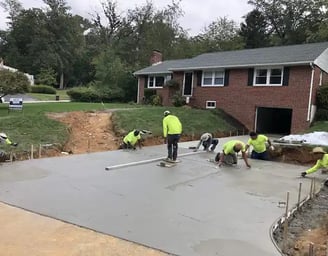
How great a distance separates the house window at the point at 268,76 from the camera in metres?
20.0

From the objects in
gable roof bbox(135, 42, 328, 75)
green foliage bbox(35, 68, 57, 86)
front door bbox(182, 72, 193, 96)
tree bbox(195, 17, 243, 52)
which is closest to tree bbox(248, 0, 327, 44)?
tree bbox(195, 17, 243, 52)

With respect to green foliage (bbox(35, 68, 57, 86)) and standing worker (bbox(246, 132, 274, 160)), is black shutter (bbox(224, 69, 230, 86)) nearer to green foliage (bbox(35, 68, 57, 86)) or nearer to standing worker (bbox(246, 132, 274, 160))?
standing worker (bbox(246, 132, 274, 160))

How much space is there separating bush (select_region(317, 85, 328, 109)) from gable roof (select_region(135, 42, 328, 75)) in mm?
1251

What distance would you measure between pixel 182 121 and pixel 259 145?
7113mm

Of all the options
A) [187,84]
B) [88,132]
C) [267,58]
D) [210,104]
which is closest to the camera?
[88,132]

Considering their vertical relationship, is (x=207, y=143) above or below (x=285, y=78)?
below

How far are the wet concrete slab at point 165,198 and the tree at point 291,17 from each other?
3587 cm

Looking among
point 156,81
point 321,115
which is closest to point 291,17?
point 156,81

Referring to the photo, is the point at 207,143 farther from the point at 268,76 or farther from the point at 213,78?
the point at 213,78

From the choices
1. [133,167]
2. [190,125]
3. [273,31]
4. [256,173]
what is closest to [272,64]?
[190,125]

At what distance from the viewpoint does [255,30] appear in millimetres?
46344

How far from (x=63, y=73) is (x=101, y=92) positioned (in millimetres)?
29977

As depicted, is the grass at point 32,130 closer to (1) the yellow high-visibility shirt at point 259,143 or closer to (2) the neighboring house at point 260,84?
(1) the yellow high-visibility shirt at point 259,143

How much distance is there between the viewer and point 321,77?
19969mm
